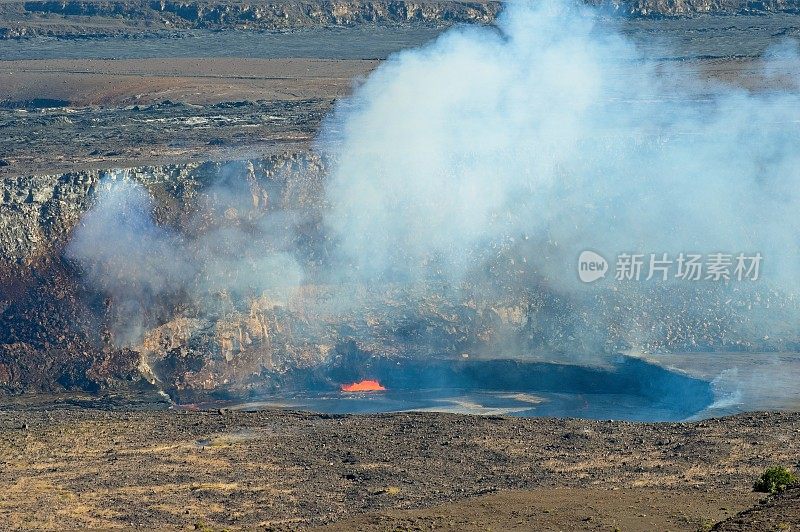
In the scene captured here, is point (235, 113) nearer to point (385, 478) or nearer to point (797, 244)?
point (797, 244)

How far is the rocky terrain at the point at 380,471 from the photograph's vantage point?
95.5 ft

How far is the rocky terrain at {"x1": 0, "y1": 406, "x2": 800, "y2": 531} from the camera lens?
29.1m

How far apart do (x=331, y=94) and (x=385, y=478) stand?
44.5 meters

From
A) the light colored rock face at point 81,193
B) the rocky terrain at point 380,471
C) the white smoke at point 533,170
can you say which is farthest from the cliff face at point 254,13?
the rocky terrain at point 380,471

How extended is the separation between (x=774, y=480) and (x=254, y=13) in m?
74.4

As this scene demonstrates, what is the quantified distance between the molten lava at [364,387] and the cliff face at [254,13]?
2172 inches

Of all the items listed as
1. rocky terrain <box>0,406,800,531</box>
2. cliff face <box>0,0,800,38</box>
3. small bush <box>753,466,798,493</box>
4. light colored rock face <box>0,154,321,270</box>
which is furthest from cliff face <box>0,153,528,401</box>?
cliff face <box>0,0,800,38</box>

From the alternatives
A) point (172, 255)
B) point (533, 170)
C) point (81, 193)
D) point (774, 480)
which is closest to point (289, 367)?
point (172, 255)

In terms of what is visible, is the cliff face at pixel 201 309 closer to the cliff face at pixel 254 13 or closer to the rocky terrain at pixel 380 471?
the rocky terrain at pixel 380 471

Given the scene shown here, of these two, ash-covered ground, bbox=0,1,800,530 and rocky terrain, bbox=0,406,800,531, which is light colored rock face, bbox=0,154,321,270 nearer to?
ash-covered ground, bbox=0,1,800,530

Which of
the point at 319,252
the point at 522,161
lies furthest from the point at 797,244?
the point at 319,252

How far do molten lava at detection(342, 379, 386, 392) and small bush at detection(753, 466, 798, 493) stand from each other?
17.5m

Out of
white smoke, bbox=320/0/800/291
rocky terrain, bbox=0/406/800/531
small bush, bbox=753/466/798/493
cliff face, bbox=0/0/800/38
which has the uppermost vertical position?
cliff face, bbox=0/0/800/38

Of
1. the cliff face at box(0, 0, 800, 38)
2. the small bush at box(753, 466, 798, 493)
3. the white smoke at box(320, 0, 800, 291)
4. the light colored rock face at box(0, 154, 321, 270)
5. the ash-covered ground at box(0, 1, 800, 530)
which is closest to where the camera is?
the small bush at box(753, 466, 798, 493)
